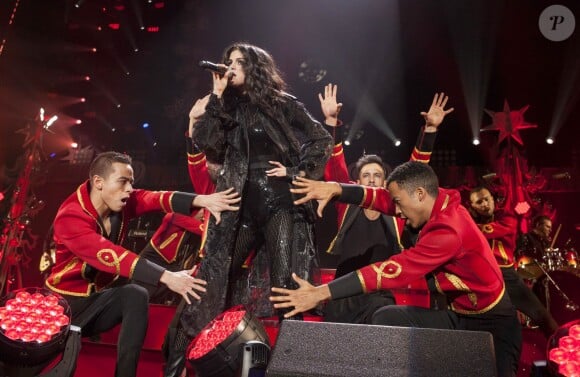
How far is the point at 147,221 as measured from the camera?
6754 millimetres

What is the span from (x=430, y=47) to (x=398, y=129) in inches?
59.0

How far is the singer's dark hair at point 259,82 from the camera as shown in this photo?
2680mm

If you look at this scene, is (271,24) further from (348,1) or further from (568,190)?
(568,190)

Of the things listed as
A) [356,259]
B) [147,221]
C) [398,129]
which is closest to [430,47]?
[398,129]

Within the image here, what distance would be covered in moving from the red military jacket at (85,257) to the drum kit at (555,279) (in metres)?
4.29

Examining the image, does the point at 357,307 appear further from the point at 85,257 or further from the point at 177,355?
the point at 85,257

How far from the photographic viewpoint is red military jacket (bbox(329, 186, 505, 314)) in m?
2.30

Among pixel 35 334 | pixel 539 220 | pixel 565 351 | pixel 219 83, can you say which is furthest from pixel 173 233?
pixel 539 220

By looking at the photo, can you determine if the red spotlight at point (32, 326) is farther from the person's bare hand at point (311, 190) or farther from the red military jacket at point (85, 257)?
the person's bare hand at point (311, 190)

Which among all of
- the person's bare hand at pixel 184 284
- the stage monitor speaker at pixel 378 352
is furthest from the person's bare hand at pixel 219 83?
the stage monitor speaker at pixel 378 352

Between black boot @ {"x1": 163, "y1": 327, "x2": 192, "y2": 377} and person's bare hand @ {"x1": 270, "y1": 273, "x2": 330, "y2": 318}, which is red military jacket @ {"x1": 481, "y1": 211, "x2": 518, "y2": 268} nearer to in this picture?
person's bare hand @ {"x1": 270, "y1": 273, "x2": 330, "y2": 318}

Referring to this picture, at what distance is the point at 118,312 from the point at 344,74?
681 centimetres

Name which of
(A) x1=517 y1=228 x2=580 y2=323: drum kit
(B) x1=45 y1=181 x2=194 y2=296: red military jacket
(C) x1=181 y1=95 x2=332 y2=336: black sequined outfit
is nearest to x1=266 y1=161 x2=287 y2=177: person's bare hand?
(C) x1=181 y1=95 x2=332 y2=336: black sequined outfit

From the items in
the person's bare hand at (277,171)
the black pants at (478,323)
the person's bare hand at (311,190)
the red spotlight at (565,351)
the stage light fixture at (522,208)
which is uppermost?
the person's bare hand at (277,171)
